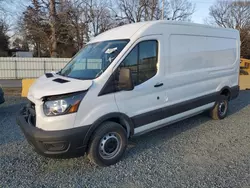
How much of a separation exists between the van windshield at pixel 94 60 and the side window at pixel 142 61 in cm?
23

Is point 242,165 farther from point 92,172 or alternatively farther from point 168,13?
point 168,13

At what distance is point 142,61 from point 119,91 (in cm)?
75

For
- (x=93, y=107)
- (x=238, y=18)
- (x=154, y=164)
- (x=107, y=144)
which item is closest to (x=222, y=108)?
(x=154, y=164)

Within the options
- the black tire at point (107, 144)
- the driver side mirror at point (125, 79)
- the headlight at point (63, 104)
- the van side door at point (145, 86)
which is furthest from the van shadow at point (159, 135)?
the headlight at point (63, 104)

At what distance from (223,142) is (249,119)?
220cm

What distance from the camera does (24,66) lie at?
20375mm

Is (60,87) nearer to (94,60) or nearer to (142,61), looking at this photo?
(94,60)

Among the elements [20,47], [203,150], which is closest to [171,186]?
[203,150]

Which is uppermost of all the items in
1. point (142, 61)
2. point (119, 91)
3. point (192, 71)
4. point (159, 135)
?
point (142, 61)

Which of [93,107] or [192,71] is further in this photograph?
[192,71]

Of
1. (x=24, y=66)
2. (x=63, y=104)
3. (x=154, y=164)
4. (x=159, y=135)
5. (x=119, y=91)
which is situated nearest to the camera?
(x=63, y=104)

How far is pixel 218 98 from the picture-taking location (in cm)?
559

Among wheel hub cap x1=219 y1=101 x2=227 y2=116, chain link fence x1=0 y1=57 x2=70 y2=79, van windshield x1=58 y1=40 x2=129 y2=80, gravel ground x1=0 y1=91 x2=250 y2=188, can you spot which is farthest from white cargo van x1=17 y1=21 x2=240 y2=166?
chain link fence x1=0 y1=57 x2=70 y2=79

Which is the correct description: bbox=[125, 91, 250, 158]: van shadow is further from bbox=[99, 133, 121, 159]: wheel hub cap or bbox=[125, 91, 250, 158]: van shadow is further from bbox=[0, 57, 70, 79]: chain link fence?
bbox=[0, 57, 70, 79]: chain link fence
